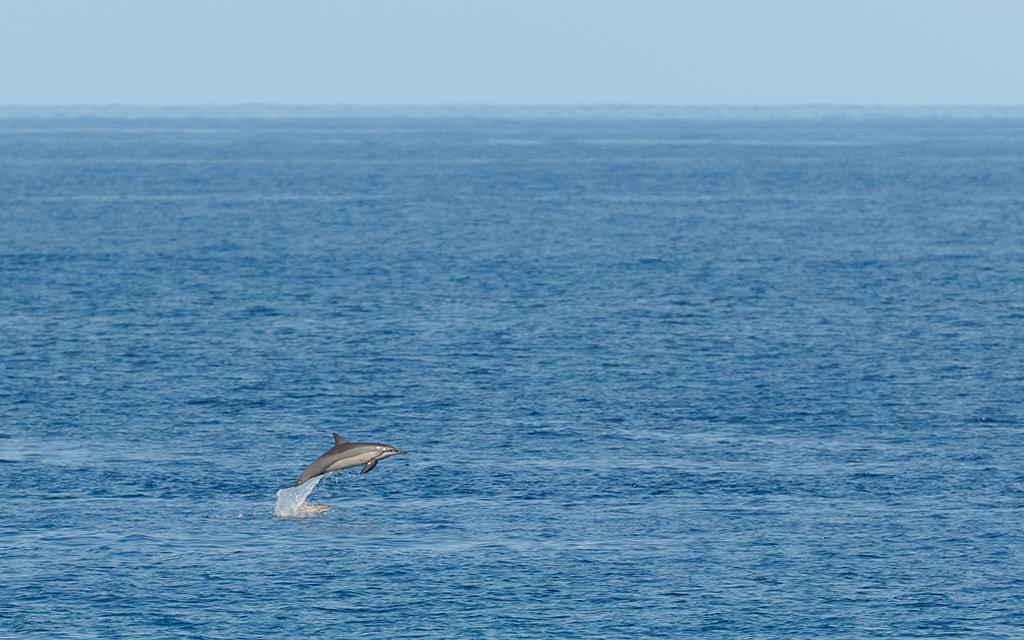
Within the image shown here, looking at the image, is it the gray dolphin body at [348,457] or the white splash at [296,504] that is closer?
the gray dolphin body at [348,457]

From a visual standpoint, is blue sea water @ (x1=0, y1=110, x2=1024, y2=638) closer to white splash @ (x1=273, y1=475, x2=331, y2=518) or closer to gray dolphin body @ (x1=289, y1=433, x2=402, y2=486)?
white splash @ (x1=273, y1=475, x2=331, y2=518)

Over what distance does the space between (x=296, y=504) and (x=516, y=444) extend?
12415 mm

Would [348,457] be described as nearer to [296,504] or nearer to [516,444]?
[296,504]

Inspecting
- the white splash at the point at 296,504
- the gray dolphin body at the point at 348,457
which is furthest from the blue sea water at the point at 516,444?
the gray dolphin body at the point at 348,457

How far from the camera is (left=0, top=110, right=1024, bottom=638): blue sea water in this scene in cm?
5291

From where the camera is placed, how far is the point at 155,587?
53812mm

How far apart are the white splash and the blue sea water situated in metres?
0.80

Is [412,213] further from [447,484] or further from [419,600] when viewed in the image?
[419,600]

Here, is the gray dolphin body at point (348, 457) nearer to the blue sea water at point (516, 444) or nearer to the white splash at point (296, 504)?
the blue sea water at point (516, 444)

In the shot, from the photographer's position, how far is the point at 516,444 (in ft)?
238

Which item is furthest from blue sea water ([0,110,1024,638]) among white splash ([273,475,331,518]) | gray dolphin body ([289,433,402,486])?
gray dolphin body ([289,433,402,486])

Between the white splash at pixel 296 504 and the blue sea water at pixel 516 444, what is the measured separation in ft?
2.62

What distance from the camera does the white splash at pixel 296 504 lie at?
62.2 metres

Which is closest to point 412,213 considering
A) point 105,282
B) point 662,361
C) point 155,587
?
point 105,282
